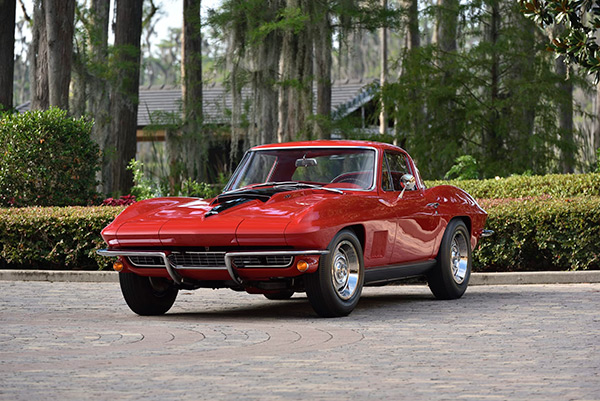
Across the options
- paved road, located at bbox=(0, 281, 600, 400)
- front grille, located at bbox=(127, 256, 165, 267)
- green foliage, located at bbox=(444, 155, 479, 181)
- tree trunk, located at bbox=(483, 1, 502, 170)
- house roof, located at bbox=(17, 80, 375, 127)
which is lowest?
paved road, located at bbox=(0, 281, 600, 400)

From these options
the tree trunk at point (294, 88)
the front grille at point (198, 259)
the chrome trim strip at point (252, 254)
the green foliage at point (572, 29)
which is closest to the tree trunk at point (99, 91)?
the tree trunk at point (294, 88)

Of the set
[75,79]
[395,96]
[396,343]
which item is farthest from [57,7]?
[396,343]

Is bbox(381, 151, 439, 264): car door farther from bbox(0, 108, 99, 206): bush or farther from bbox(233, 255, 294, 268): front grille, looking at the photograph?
bbox(0, 108, 99, 206): bush

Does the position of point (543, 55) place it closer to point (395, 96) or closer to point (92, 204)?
point (395, 96)

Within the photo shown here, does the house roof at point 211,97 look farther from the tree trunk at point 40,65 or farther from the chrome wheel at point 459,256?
the chrome wheel at point 459,256

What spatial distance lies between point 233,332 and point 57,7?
1435 cm

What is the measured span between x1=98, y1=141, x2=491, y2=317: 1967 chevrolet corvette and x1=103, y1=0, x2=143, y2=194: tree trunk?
17611 millimetres

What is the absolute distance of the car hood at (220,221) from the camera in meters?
8.86

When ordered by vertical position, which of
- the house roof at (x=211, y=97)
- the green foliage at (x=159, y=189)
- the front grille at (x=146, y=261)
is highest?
the house roof at (x=211, y=97)

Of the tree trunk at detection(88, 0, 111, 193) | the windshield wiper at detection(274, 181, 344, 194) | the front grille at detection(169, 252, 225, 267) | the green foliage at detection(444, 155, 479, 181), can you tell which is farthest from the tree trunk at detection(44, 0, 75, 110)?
the front grille at detection(169, 252, 225, 267)

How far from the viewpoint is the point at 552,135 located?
25.2 metres

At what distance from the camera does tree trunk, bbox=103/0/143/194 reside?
2820 centimetres

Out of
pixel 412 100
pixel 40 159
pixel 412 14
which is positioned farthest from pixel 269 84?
pixel 40 159

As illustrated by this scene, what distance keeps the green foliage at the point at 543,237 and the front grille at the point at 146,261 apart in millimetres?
5760
